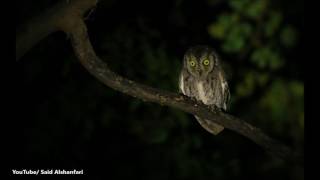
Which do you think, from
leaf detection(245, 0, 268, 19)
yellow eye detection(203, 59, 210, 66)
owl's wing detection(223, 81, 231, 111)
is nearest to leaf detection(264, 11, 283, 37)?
leaf detection(245, 0, 268, 19)

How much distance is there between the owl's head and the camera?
4746 mm

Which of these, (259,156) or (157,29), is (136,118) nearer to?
(157,29)

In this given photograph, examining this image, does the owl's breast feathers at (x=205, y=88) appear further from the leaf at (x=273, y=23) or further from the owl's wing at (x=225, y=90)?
the leaf at (x=273, y=23)

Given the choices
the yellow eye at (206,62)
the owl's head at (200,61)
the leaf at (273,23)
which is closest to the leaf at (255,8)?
the leaf at (273,23)

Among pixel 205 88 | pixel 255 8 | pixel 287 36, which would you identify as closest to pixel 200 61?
pixel 205 88

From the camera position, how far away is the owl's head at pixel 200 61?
4746 millimetres

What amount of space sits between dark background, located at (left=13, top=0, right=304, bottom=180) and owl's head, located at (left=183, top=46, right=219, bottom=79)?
823 millimetres

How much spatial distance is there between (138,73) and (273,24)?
1.25m

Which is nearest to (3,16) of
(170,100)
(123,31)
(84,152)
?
(170,100)

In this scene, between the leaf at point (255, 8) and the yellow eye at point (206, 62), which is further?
the leaf at point (255, 8)

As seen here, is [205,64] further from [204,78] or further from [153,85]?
[153,85]

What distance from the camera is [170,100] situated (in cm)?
330

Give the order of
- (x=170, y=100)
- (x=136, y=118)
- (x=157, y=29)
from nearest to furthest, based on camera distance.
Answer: (x=170, y=100), (x=136, y=118), (x=157, y=29)

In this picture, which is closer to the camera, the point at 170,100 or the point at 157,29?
the point at 170,100
